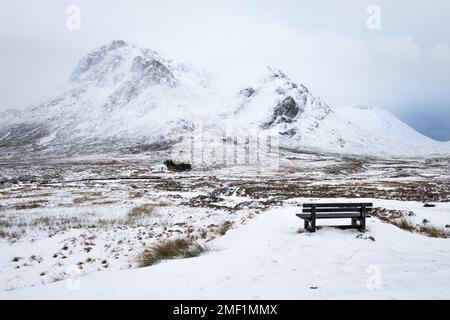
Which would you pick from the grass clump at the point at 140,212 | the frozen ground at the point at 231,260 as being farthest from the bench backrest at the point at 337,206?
the grass clump at the point at 140,212

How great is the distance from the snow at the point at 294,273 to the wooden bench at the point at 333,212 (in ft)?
2.23

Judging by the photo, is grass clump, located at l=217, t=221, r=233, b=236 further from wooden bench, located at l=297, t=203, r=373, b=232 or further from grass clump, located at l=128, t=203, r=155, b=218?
grass clump, located at l=128, t=203, r=155, b=218

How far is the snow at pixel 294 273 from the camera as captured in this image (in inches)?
287

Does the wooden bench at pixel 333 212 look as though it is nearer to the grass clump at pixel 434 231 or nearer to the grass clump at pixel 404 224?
the grass clump at pixel 434 231

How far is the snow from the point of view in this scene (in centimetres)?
729

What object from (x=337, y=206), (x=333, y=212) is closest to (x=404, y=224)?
(x=337, y=206)

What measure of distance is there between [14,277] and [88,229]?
6.38 meters

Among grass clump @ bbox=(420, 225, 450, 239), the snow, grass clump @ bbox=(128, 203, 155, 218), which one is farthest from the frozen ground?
grass clump @ bbox=(128, 203, 155, 218)

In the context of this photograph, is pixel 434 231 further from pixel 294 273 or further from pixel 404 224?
pixel 294 273

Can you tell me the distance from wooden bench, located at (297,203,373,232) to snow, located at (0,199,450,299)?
2.23 ft

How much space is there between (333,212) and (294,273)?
5.67 m

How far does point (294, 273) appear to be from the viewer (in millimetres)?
8594

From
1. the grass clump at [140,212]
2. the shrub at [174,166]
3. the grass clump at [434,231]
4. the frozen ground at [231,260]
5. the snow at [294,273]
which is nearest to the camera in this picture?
the snow at [294,273]
